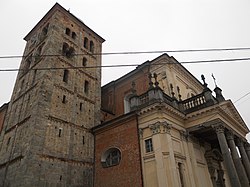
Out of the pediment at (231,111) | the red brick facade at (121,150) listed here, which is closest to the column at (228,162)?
the pediment at (231,111)

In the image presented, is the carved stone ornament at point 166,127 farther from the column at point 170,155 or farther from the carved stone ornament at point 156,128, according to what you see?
the carved stone ornament at point 156,128

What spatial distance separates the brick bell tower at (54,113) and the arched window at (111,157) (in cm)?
105

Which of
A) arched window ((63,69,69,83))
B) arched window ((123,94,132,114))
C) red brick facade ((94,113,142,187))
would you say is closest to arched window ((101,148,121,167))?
red brick facade ((94,113,142,187))

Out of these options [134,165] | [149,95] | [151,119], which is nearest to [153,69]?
[149,95]

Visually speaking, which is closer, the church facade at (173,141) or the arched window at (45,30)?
the church facade at (173,141)

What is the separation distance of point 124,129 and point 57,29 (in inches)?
421

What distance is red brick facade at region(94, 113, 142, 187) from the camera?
1260cm

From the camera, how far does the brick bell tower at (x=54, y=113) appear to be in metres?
12.6

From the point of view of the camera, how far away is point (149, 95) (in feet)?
45.5

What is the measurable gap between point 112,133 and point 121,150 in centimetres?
155

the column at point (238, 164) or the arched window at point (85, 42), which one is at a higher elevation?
the arched window at point (85, 42)

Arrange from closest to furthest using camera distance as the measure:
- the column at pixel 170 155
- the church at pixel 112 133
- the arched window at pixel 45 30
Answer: the column at pixel 170 155 < the church at pixel 112 133 < the arched window at pixel 45 30

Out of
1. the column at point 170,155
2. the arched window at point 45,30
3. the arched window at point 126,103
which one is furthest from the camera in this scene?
the arched window at point 45,30

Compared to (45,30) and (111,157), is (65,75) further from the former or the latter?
(111,157)
